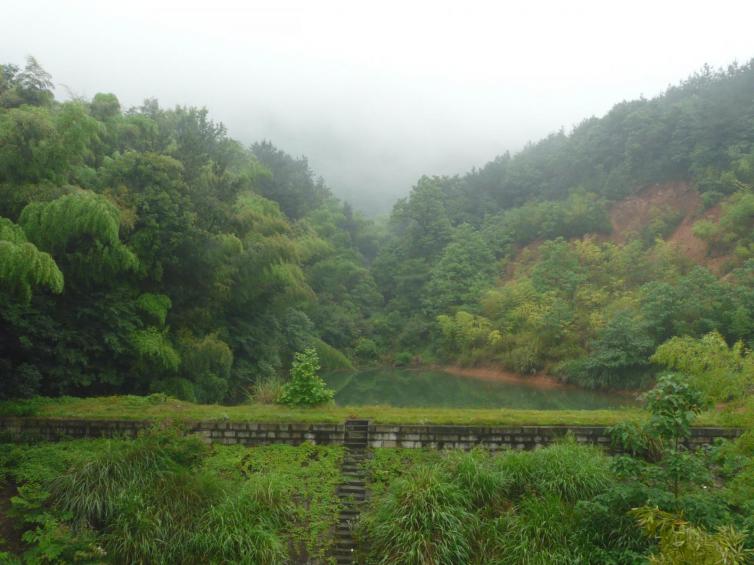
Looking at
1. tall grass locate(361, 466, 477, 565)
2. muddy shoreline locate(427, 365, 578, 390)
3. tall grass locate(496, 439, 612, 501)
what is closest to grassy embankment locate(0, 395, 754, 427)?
tall grass locate(496, 439, 612, 501)

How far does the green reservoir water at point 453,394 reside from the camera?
2314 centimetres

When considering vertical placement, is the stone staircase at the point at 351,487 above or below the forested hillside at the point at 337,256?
below

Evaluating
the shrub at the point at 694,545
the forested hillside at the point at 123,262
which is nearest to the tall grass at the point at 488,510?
the shrub at the point at 694,545

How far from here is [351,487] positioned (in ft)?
27.2

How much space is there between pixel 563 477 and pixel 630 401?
18.9m

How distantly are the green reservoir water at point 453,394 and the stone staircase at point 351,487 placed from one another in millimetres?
10572

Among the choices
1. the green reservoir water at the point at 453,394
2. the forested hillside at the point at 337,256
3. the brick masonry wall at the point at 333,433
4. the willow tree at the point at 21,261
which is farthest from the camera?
the green reservoir water at the point at 453,394

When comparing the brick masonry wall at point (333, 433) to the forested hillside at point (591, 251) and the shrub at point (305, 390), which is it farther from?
the forested hillside at point (591, 251)

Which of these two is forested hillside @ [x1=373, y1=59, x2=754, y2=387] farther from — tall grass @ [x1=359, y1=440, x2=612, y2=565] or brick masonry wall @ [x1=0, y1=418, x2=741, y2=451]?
tall grass @ [x1=359, y1=440, x2=612, y2=565]

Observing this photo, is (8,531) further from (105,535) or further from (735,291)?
(735,291)

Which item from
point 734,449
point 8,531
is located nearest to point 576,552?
point 734,449

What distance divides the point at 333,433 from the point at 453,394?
17787 mm

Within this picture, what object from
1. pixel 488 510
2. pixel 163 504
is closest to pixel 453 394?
pixel 488 510

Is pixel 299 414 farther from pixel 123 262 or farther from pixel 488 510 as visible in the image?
pixel 123 262
